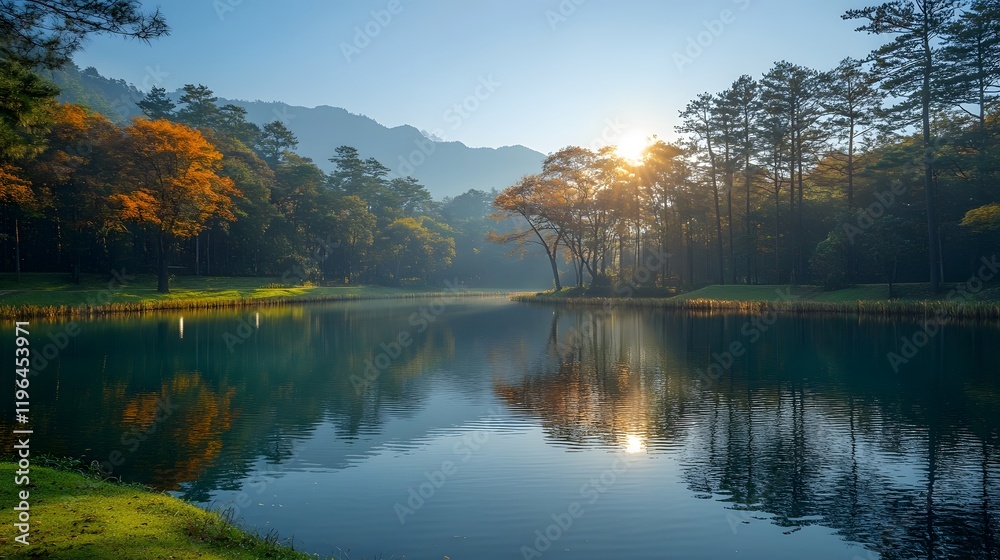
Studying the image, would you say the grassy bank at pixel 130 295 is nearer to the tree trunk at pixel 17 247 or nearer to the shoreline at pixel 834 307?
the tree trunk at pixel 17 247

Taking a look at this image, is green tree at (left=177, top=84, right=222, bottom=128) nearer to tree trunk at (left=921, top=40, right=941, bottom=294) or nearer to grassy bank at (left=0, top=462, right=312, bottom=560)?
tree trunk at (left=921, top=40, right=941, bottom=294)

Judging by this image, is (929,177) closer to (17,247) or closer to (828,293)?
(828,293)

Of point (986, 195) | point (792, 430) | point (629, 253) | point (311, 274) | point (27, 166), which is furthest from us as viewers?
point (629, 253)

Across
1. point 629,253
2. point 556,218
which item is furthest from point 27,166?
point 629,253

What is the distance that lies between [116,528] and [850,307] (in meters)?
42.9

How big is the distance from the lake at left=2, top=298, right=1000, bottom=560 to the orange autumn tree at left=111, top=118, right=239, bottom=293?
24.9 m

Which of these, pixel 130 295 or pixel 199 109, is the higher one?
pixel 199 109

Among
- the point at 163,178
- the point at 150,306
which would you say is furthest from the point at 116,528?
the point at 163,178

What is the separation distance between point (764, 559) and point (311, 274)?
76861 mm

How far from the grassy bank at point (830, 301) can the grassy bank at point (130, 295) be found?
31.2 m

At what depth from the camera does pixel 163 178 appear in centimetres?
4978

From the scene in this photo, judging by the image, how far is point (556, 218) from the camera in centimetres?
6425

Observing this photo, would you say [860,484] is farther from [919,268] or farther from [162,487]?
[919,268]

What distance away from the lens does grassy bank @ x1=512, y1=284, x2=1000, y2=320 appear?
34.8m
